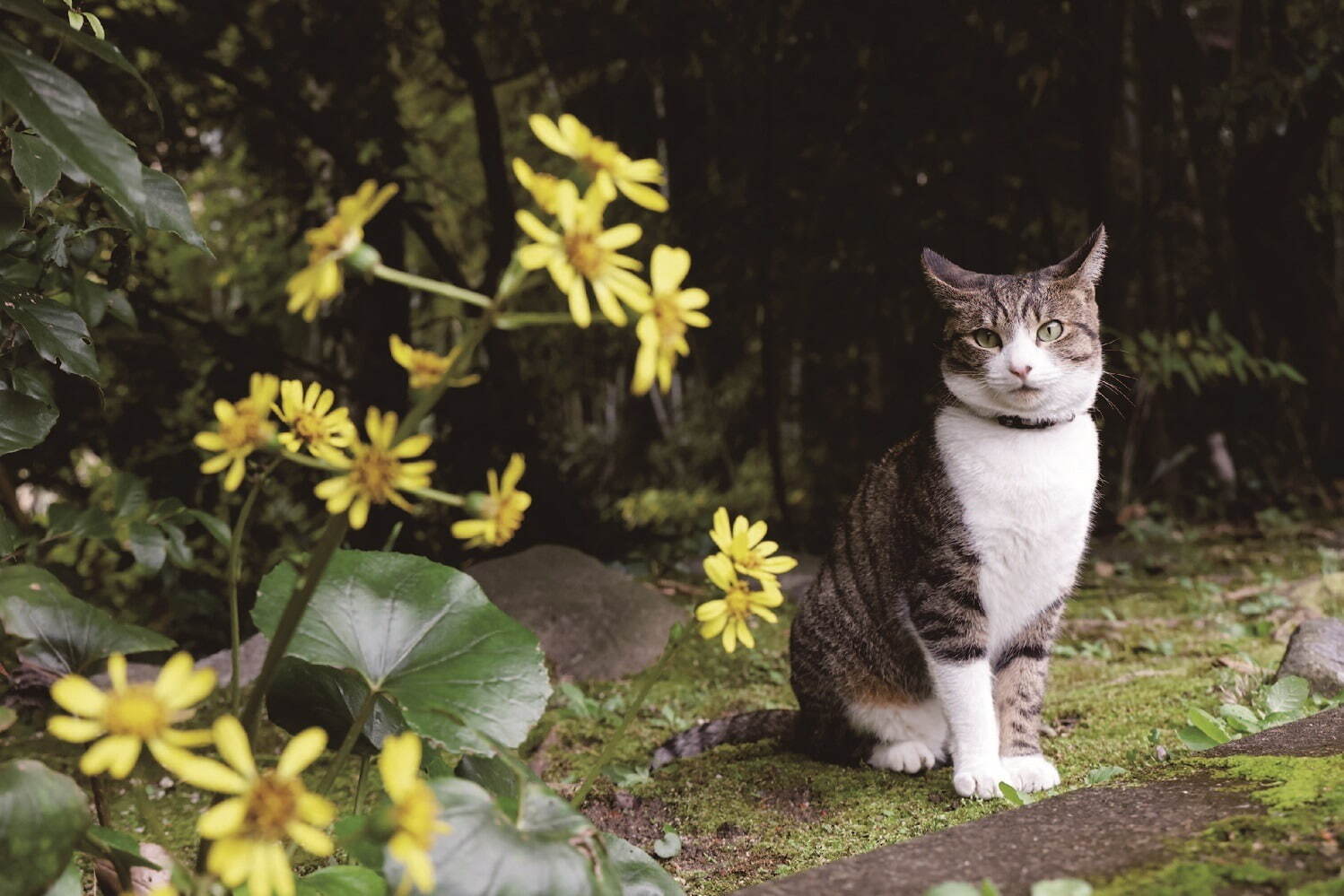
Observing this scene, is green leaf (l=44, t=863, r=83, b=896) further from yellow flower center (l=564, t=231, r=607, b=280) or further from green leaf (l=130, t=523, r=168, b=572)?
yellow flower center (l=564, t=231, r=607, b=280)

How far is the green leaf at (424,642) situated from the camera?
4.39 ft

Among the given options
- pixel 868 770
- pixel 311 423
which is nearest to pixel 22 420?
pixel 311 423

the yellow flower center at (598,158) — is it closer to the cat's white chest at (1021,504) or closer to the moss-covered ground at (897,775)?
the moss-covered ground at (897,775)

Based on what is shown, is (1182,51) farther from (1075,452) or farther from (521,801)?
(521,801)

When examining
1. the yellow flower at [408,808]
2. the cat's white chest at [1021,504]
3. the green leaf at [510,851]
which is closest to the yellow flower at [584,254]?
the yellow flower at [408,808]

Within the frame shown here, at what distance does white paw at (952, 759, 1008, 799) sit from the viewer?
219 centimetres

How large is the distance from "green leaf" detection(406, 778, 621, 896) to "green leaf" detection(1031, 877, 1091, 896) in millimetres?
456

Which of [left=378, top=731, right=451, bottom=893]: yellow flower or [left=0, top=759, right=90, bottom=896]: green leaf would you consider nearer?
[left=378, top=731, right=451, bottom=893]: yellow flower

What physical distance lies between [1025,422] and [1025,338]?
0.62 ft

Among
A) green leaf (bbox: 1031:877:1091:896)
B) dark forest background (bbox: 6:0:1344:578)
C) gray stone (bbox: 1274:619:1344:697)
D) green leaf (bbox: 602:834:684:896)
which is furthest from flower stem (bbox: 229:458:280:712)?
dark forest background (bbox: 6:0:1344:578)

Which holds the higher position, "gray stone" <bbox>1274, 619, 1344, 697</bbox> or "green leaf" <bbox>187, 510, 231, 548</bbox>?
"green leaf" <bbox>187, 510, 231, 548</bbox>

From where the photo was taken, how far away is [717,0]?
204 inches

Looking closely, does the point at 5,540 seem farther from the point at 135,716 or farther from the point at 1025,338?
the point at 1025,338

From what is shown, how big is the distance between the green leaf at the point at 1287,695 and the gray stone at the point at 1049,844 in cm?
70
